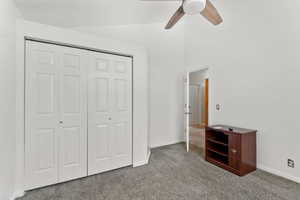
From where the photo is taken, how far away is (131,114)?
2428 millimetres

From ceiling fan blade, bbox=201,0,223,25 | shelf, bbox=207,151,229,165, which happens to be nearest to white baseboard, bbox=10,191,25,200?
shelf, bbox=207,151,229,165

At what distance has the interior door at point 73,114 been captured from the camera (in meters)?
1.91

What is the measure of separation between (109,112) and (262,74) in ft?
8.83

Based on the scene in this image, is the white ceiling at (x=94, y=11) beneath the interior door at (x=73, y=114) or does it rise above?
above

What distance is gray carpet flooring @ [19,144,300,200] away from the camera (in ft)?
5.49

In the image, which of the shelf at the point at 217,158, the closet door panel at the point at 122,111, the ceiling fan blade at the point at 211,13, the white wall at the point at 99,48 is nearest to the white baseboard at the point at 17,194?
the white wall at the point at 99,48

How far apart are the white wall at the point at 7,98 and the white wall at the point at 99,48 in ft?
0.22

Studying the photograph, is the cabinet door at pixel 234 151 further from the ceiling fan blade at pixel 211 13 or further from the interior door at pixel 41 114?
the interior door at pixel 41 114

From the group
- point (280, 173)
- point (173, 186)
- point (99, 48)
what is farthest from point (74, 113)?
point (280, 173)

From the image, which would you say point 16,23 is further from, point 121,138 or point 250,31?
point 250,31

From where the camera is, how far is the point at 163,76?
3.62 meters

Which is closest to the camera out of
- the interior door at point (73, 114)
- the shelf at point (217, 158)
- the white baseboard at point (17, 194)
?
the white baseboard at point (17, 194)

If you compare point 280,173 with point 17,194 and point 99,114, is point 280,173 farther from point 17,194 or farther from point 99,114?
point 17,194

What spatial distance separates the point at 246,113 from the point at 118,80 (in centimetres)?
243
